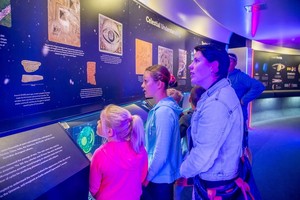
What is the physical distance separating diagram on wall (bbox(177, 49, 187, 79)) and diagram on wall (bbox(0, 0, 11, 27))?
3751mm

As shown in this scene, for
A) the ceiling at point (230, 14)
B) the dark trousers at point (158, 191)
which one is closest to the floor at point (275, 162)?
the dark trousers at point (158, 191)

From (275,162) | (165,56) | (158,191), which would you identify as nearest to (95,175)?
(158,191)

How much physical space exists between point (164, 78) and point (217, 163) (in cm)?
78

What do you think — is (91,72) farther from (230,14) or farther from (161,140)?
(230,14)

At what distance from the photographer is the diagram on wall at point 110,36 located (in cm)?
241

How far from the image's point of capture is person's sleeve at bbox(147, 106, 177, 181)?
5.54 feet

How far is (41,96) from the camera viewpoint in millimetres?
1688

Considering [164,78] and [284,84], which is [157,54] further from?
[284,84]

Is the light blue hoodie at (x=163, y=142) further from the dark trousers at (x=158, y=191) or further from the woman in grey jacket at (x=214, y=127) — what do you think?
the woman in grey jacket at (x=214, y=127)

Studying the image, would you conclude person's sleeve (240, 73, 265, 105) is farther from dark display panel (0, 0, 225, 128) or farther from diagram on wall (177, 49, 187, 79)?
dark display panel (0, 0, 225, 128)

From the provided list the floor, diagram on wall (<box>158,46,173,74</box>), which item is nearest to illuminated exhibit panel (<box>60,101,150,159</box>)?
the floor

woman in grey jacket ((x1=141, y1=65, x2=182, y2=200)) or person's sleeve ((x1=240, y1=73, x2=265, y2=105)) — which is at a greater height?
person's sleeve ((x1=240, y1=73, x2=265, y2=105))

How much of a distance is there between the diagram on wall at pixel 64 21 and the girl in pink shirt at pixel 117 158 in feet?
2.52

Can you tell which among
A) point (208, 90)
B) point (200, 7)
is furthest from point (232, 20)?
point (208, 90)
